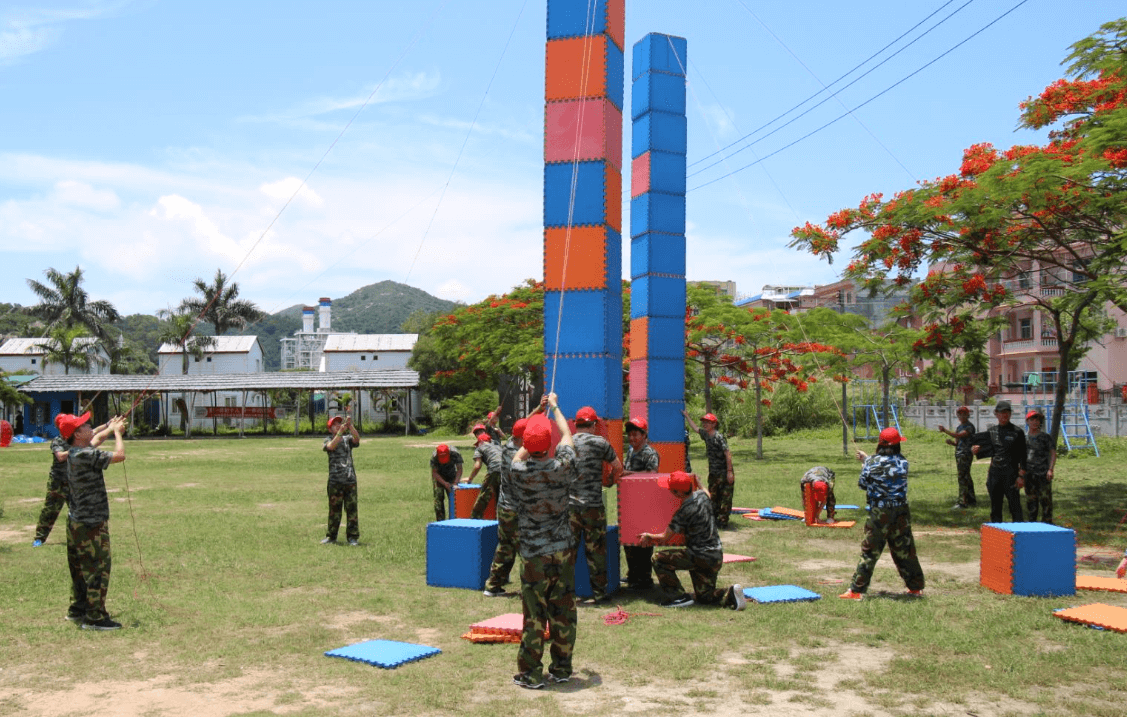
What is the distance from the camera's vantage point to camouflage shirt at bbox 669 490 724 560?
8.97 metres

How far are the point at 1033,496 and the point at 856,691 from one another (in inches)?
313

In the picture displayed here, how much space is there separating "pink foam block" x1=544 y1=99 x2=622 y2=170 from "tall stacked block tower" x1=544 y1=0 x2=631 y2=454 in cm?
1

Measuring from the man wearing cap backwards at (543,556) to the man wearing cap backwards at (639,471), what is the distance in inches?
109

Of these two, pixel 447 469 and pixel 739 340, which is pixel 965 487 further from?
pixel 739 340

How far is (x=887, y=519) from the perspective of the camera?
29.9ft

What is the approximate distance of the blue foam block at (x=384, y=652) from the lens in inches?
276

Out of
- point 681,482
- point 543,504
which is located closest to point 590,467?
point 681,482

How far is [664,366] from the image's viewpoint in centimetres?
1589

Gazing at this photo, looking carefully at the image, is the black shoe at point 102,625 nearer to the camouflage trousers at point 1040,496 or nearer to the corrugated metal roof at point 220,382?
the camouflage trousers at point 1040,496

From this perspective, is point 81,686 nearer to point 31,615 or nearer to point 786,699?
point 31,615

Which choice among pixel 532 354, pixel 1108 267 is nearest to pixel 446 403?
pixel 532 354

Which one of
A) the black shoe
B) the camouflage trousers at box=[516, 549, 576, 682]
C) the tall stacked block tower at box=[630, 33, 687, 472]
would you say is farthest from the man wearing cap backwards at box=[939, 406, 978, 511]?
the black shoe

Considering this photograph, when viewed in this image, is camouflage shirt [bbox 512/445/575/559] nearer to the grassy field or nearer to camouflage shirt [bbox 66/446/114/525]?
the grassy field

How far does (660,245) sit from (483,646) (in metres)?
10.2
